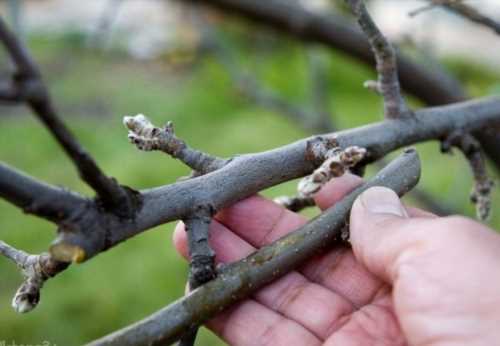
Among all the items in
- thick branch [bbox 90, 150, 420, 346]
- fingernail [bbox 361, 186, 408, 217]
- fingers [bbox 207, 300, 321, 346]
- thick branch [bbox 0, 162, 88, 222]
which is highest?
thick branch [bbox 0, 162, 88, 222]

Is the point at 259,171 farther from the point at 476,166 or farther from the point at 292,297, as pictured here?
the point at 476,166

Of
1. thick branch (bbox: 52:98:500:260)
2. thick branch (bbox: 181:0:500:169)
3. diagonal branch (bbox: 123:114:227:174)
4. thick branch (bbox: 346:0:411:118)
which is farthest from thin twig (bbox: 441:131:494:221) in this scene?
thick branch (bbox: 181:0:500:169)

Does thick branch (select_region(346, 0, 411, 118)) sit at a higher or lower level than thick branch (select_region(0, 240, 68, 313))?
higher

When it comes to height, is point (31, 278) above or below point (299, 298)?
above

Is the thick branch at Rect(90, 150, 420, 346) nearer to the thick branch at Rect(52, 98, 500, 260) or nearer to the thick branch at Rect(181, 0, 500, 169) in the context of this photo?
the thick branch at Rect(52, 98, 500, 260)

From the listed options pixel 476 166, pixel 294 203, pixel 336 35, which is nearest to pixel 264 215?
pixel 294 203

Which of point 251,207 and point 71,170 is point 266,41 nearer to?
point 71,170

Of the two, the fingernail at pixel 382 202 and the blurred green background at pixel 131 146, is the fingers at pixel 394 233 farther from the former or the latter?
the blurred green background at pixel 131 146

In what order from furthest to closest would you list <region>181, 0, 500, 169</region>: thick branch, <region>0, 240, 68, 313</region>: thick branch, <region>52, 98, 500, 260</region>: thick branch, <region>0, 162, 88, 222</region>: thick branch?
<region>181, 0, 500, 169</region>: thick branch, <region>0, 240, 68, 313</region>: thick branch, <region>52, 98, 500, 260</region>: thick branch, <region>0, 162, 88, 222</region>: thick branch

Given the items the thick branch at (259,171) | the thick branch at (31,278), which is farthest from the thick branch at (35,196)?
the thick branch at (31,278)
